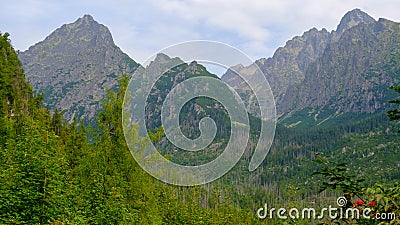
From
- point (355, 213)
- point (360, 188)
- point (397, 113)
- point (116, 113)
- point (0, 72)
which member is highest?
point (0, 72)

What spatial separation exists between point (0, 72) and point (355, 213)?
36988 millimetres

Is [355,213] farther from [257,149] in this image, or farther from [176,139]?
[176,139]

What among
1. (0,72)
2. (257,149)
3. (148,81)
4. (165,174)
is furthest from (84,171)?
(0,72)

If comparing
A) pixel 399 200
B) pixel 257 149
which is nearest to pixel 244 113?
pixel 257 149

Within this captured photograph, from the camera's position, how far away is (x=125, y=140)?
50.4ft

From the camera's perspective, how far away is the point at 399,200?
4.80 metres

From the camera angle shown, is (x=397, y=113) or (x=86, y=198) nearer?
(x=397, y=113)

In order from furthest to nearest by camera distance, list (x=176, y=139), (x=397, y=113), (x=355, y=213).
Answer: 1. (x=176, y=139)
2. (x=397, y=113)
3. (x=355, y=213)

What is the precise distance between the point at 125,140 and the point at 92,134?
72.2 inches

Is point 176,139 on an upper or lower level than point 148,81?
lower

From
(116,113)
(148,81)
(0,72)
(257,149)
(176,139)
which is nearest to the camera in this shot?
(257,149)

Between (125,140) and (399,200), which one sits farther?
(125,140)

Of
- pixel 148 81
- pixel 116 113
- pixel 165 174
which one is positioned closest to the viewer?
pixel 148 81

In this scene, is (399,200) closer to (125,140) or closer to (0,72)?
(125,140)
